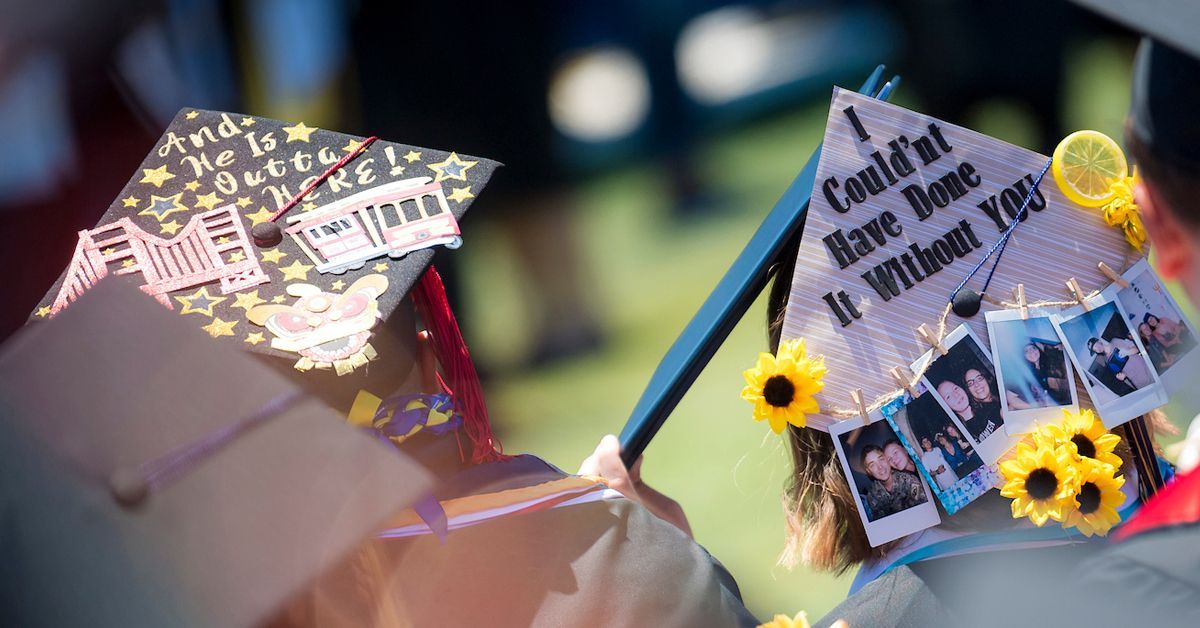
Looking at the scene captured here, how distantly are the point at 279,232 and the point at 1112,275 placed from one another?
1096 millimetres

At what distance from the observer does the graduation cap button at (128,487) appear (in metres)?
1.17

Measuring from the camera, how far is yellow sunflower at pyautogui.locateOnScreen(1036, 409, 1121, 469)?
1248 millimetres

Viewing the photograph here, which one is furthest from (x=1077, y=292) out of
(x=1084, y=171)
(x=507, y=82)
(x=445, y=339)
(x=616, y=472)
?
(x=507, y=82)

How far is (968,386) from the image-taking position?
1.29 meters

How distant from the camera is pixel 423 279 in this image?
1.70 metres

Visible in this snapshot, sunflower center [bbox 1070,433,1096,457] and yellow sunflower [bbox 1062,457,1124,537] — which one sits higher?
sunflower center [bbox 1070,433,1096,457]

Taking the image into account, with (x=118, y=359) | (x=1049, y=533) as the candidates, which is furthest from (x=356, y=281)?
(x=1049, y=533)

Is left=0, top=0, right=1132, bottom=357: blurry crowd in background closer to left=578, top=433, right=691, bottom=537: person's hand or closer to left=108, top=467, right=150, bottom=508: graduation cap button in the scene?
left=578, top=433, right=691, bottom=537: person's hand

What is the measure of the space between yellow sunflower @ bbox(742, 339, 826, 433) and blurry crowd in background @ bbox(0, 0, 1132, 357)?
2.00 m

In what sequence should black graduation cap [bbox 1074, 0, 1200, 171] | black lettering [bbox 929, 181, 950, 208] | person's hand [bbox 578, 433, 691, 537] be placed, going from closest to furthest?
black graduation cap [bbox 1074, 0, 1200, 171]
black lettering [bbox 929, 181, 950, 208]
person's hand [bbox 578, 433, 691, 537]

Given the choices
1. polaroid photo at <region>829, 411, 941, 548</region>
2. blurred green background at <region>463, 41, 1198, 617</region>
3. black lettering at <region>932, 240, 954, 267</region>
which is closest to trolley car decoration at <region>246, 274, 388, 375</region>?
polaroid photo at <region>829, 411, 941, 548</region>

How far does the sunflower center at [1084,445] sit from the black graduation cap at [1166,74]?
1.36ft

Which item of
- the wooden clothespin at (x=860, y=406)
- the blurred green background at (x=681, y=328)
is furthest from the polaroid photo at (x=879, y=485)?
the blurred green background at (x=681, y=328)

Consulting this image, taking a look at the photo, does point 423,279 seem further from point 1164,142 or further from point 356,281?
point 1164,142
